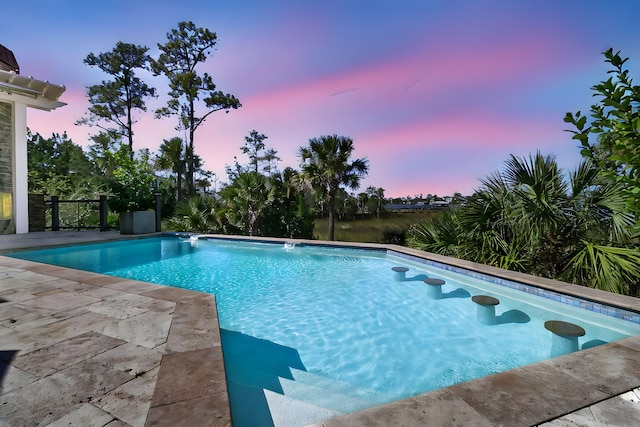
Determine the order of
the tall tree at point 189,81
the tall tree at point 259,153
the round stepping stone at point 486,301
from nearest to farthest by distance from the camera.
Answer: the round stepping stone at point 486,301 → the tall tree at point 189,81 → the tall tree at point 259,153

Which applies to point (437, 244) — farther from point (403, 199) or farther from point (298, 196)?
point (403, 199)

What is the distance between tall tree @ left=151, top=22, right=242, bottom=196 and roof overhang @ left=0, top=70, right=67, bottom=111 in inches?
387

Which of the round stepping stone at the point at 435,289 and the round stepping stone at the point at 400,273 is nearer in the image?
the round stepping stone at the point at 435,289

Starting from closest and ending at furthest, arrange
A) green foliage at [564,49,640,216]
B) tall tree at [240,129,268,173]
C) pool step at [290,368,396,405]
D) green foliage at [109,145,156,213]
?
green foliage at [564,49,640,216]
pool step at [290,368,396,405]
green foliage at [109,145,156,213]
tall tree at [240,129,268,173]

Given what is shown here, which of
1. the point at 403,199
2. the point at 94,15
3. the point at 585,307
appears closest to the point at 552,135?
the point at 585,307

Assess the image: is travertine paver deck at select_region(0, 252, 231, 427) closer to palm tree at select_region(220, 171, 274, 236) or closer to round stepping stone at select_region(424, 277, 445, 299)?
round stepping stone at select_region(424, 277, 445, 299)

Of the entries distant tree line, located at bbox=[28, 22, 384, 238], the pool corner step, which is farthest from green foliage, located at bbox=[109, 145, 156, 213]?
the pool corner step

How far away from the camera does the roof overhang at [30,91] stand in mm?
7887

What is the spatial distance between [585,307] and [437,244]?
10.9 ft

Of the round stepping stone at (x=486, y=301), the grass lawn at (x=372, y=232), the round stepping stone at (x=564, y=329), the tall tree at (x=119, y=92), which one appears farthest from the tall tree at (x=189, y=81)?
the round stepping stone at (x=564, y=329)

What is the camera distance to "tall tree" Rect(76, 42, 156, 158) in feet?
63.4

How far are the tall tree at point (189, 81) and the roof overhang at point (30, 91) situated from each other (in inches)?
387

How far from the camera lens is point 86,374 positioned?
1.80 meters

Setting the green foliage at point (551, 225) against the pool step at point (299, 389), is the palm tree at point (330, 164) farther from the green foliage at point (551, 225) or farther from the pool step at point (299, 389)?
the pool step at point (299, 389)
